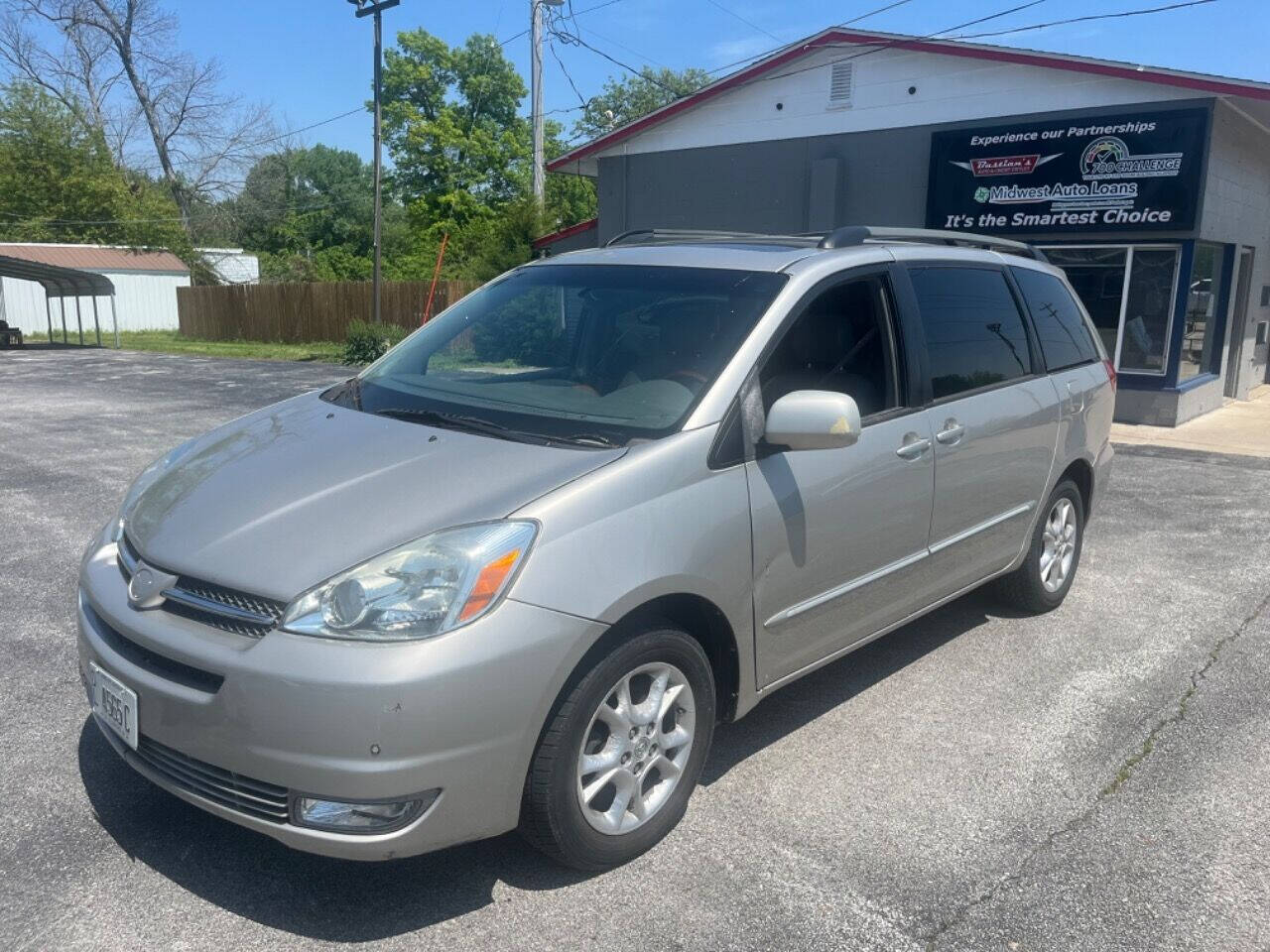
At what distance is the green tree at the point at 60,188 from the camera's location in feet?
142

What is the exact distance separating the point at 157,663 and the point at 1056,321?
4558 millimetres

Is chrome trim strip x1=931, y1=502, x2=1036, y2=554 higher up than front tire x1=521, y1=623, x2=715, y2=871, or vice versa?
chrome trim strip x1=931, y1=502, x2=1036, y2=554

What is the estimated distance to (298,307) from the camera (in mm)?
30156

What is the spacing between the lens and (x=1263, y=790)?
145 inches

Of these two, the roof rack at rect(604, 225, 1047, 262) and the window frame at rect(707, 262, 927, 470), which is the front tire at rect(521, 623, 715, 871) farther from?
the roof rack at rect(604, 225, 1047, 262)

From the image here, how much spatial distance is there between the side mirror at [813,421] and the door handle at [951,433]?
989mm

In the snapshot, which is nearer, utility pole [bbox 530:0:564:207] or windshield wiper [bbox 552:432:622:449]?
windshield wiper [bbox 552:432:622:449]

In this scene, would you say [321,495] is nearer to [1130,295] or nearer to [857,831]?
[857,831]

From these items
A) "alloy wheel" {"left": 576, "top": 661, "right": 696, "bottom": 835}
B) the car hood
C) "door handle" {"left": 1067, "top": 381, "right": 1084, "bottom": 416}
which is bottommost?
"alloy wheel" {"left": 576, "top": 661, "right": 696, "bottom": 835}

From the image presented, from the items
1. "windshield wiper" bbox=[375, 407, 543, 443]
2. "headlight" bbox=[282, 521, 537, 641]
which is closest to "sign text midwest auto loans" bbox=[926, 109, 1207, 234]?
"windshield wiper" bbox=[375, 407, 543, 443]

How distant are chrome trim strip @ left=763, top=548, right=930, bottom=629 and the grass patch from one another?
2114 cm

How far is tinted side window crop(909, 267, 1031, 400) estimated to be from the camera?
4324 mm

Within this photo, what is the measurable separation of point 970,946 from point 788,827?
0.71 meters

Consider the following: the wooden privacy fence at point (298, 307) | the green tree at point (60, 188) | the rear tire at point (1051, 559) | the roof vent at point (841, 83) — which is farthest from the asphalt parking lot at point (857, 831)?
the green tree at point (60, 188)
